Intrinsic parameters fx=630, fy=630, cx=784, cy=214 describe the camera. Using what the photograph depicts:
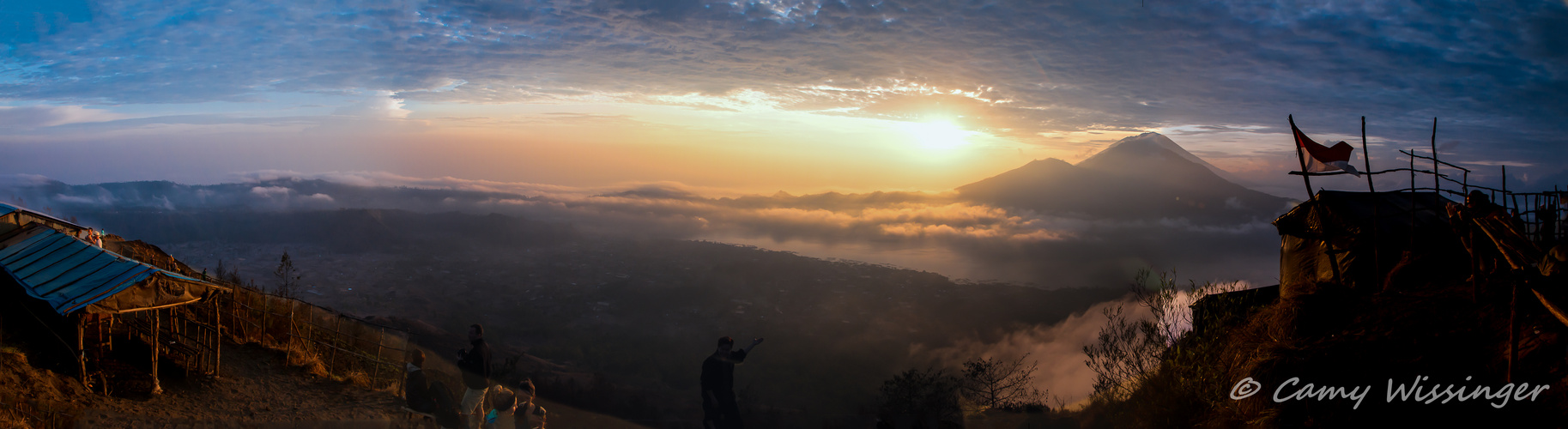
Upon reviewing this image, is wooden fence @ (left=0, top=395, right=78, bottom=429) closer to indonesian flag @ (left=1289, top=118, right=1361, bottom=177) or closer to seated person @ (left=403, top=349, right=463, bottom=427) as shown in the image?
seated person @ (left=403, top=349, right=463, bottom=427)

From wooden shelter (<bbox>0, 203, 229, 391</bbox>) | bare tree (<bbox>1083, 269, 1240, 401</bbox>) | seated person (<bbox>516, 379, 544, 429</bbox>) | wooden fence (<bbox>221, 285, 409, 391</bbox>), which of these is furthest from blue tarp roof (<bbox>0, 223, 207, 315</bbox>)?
bare tree (<bbox>1083, 269, 1240, 401</bbox>)

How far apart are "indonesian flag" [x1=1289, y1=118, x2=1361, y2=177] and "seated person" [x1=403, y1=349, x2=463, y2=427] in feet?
44.8

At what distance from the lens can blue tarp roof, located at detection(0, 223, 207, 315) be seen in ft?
31.7

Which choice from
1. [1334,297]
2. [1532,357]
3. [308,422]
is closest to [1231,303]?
[1334,297]

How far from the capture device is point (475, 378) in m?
9.03

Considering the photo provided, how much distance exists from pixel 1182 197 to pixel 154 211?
243 metres

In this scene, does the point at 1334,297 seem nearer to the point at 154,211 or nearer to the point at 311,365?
the point at 311,365

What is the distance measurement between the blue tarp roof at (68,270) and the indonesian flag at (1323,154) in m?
18.3

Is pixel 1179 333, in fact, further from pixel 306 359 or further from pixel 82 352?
pixel 82 352

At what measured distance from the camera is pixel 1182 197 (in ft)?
559

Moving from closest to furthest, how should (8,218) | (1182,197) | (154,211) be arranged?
(8,218)
(154,211)
(1182,197)

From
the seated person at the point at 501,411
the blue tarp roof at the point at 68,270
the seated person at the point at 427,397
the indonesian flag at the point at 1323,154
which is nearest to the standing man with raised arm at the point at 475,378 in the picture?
the seated person at the point at 501,411

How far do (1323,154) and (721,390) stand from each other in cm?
1054

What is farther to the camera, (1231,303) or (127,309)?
(1231,303)
